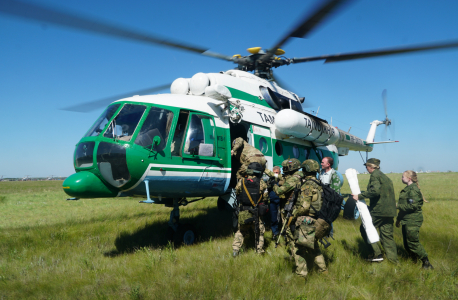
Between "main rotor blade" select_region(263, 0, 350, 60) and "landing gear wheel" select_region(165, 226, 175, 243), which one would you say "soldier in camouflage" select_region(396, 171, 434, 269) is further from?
"landing gear wheel" select_region(165, 226, 175, 243)

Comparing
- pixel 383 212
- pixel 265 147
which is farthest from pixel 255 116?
pixel 383 212

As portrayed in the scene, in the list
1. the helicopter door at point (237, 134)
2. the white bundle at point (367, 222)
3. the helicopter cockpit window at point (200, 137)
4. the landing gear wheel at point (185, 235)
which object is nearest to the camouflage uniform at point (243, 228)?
the helicopter cockpit window at point (200, 137)

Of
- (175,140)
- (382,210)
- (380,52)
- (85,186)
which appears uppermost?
(380,52)

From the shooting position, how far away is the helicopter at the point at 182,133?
4.84 m

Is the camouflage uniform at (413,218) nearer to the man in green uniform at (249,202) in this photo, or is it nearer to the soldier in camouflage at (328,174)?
the soldier in camouflage at (328,174)

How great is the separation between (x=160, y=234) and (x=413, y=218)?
547 cm

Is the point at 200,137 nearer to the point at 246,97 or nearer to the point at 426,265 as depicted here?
the point at 246,97

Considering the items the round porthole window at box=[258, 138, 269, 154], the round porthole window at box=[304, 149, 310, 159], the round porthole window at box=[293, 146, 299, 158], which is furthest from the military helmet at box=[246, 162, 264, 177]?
the round porthole window at box=[304, 149, 310, 159]

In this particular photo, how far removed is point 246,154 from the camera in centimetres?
645

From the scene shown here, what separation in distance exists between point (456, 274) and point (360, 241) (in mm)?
Answer: 1939

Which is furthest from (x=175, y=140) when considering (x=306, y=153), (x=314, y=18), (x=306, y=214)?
(x=306, y=153)

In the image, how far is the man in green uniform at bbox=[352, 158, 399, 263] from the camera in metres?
4.99

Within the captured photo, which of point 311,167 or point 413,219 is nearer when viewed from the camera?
point 311,167

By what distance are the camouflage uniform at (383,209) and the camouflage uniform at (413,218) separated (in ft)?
0.64
